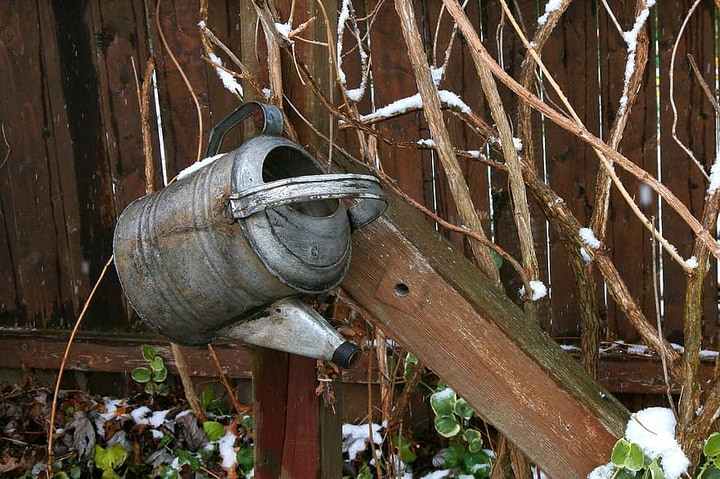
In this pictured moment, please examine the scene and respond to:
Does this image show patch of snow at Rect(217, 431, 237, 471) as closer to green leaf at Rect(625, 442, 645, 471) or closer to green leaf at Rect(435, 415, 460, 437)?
green leaf at Rect(435, 415, 460, 437)

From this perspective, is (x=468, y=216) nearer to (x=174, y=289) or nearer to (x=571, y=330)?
(x=174, y=289)

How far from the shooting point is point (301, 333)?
1.07 meters

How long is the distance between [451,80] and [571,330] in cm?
92

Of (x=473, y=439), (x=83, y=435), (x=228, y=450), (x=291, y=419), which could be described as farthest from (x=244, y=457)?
(x=291, y=419)

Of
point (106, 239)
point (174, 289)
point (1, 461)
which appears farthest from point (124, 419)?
point (174, 289)

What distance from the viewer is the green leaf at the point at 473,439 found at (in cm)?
253

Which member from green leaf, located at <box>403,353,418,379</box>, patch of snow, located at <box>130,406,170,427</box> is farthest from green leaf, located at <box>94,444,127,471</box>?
green leaf, located at <box>403,353,418,379</box>

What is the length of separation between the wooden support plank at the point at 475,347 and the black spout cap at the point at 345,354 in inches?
5.2

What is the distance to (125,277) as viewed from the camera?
1102 mm

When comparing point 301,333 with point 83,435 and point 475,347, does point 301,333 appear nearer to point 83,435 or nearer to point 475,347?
point 475,347

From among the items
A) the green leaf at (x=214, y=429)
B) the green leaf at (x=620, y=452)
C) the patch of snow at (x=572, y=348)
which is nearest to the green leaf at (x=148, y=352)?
the green leaf at (x=214, y=429)

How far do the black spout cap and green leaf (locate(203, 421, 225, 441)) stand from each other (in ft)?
6.15

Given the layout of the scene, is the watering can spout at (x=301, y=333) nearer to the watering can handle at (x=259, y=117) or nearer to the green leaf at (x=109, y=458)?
the watering can handle at (x=259, y=117)

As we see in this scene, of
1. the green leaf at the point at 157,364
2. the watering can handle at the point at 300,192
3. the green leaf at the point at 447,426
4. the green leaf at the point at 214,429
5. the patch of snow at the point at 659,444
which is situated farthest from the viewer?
the green leaf at the point at 157,364
